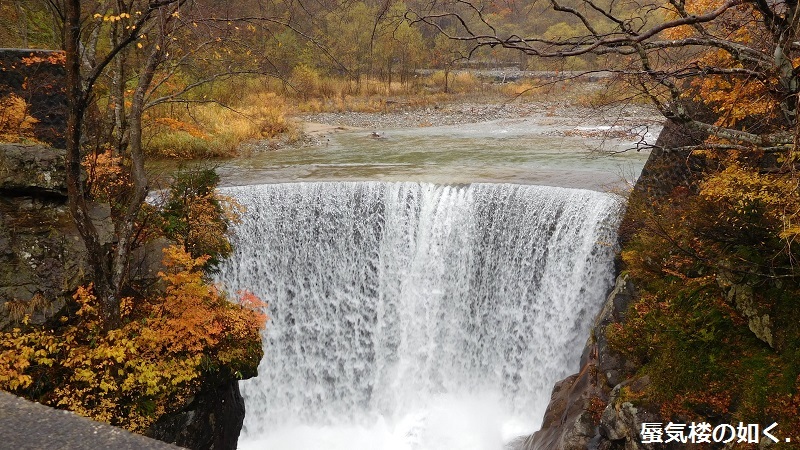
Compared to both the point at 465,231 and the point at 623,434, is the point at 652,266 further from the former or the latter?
the point at 465,231

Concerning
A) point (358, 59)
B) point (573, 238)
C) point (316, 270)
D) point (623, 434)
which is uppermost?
point (358, 59)

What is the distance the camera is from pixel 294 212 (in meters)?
10.2

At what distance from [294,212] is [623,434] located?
6.69 meters

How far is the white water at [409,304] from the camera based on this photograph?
30.2ft

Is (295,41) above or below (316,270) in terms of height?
above

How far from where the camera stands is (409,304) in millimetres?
10234

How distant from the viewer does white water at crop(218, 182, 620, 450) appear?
920 centimetres

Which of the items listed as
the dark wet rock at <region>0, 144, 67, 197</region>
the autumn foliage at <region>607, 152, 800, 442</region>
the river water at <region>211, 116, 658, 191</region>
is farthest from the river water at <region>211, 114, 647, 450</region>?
the dark wet rock at <region>0, 144, 67, 197</region>

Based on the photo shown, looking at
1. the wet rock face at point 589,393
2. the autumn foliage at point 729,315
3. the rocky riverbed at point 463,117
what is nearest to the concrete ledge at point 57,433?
the autumn foliage at point 729,315

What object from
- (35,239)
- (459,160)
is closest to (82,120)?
(35,239)

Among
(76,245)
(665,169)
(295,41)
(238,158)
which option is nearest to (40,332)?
(76,245)

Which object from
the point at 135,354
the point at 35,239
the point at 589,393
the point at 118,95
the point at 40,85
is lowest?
the point at 589,393

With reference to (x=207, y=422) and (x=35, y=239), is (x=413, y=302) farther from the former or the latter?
(x=35, y=239)

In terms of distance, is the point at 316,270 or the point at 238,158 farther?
the point at 238,158
